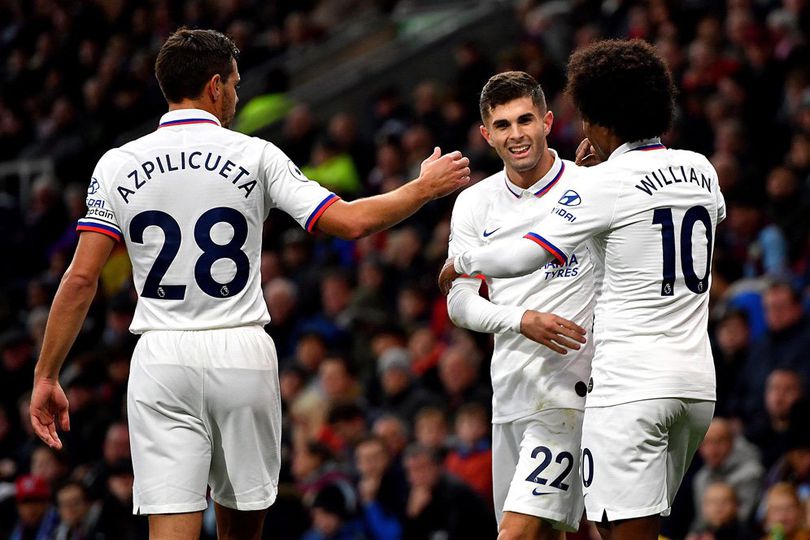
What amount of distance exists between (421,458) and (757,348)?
2.28 m

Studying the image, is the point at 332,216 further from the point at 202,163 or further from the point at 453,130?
the point at 453,130

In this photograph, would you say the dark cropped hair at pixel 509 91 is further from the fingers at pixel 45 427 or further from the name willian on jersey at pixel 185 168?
the fingers at pixel 45 427

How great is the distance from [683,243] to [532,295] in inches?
38.2

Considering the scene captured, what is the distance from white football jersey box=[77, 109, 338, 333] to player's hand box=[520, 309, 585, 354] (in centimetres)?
88

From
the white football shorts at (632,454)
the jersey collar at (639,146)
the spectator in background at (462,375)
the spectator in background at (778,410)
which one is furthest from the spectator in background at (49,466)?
the jersey collar at (639,146)

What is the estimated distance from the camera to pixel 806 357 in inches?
343

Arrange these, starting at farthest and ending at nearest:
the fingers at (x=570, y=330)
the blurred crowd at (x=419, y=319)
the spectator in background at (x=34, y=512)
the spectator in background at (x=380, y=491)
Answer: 1. the spectator in background at (x=34, y=512)
2. the spectator in background at (x=380, y=491)
3. the blurred crowd at (x=419, y=319)
4. the fingers at (x=570, y=330)

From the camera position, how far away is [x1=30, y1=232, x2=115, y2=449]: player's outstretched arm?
500cm

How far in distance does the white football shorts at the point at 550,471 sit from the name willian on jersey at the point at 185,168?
152 centimetres

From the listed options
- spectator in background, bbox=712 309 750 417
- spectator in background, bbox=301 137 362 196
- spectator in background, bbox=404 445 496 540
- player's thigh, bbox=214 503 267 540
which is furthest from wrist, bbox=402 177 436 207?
spectator in background, bbox=301 137 362 196

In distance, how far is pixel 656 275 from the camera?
4816 millimetres

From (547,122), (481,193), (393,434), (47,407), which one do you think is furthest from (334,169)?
(47,407)

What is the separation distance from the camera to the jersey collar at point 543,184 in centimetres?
572

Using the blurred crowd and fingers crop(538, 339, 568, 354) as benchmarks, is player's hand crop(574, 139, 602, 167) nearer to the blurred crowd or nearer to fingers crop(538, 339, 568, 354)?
fingers crop(538, 339, 568, 354)
